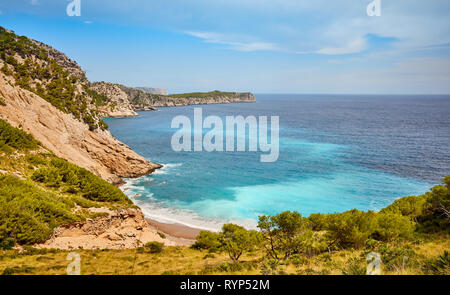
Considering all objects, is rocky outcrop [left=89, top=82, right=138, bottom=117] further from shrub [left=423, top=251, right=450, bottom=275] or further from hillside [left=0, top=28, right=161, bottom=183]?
shrub [left=423, top=251, right=450, bottom=275]

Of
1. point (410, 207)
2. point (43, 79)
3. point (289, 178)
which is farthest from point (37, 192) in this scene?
point (43, 79)

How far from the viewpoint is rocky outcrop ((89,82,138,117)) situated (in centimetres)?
11569

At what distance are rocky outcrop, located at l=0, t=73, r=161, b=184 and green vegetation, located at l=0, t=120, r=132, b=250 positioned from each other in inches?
179

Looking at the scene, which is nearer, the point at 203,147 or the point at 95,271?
the point at 95,271

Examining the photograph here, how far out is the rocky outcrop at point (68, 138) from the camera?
27.6m

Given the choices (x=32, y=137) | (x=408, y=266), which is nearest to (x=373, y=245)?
(x=408, y=266)

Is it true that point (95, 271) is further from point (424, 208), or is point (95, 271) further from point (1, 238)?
point (424, 208)

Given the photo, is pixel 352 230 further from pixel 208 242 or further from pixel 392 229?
pixel 208 242

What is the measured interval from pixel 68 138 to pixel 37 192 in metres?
19.0

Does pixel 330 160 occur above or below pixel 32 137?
below

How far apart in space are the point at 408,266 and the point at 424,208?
13.5 m

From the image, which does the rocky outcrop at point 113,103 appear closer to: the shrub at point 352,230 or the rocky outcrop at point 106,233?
the rocky outcrop at point 106,233
